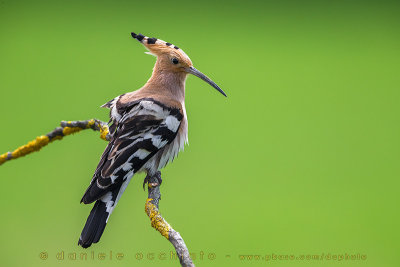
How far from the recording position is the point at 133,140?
1.65 meters

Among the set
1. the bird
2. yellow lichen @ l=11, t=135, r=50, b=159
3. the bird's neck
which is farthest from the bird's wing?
yellow lichen @ l=11, t=135, r=50, b=159

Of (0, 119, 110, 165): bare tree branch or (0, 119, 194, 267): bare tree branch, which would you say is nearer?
(0, 119, 194, 267): bare tree branch

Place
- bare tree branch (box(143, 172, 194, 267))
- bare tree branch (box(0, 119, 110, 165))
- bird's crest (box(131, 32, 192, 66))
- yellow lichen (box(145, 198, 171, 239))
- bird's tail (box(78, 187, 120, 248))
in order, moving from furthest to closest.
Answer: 1. bird's crest (box(131, 32, 192, 66))
2. bare tree branch (box(0, 119, 110, 165))
3. bird's tail (box(78, 187, 120, 248))
4. yellow lichen (box(145, 198, 171, 239))
5. bare tree branch (box(143, 172, 194, 267))

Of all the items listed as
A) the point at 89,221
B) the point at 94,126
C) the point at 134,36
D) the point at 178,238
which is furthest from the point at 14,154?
the point at 178,238

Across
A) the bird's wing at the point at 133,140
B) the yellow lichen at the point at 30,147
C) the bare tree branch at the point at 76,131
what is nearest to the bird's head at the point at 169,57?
the bird's wing at the point at 133,140

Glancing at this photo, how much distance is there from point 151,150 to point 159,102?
0.60ft

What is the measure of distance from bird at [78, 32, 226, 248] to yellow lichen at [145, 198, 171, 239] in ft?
0.44

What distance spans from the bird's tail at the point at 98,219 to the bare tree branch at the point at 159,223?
0.12m

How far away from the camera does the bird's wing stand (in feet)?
5.12

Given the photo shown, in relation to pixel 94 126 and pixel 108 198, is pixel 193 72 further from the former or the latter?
pixel 108 198

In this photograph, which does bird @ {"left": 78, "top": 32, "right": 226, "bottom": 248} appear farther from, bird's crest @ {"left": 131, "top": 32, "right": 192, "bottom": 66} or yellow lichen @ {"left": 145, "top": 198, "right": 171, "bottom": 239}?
yellow lichen @ {"left": 145, "top": 198, "right": 171, "bottom": 239}

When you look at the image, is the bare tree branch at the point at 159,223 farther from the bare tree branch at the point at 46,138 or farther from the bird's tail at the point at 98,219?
the bare tree branch at the point at 46,138

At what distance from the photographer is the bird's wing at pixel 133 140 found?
5.12 feet

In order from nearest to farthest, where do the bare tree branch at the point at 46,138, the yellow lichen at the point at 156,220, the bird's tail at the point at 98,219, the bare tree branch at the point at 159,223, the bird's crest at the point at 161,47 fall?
1. the bare tree branch at the point at 159,223
2. the yellow lichen at the point at 156,220
3. the bird's tail at the point at 98,219
4. the bare tree branch at the point at 46,138
5. the bird's crest at the point at 161,47
